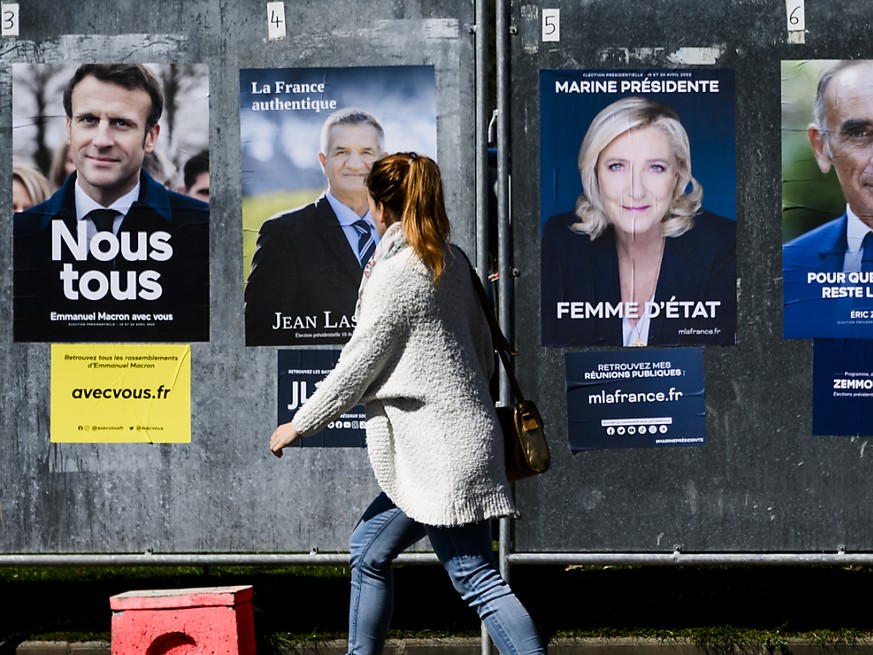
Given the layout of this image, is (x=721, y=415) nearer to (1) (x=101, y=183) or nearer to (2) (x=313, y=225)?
(2) (x=313, y=225)

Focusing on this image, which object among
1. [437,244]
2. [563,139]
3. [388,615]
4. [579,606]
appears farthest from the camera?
[579,606]

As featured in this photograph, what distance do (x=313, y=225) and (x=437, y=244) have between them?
1.66 meters

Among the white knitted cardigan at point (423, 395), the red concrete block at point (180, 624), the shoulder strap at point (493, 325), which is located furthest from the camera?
the red concrete block at point (180, 624)

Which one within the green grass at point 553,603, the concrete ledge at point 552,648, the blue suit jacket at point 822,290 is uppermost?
the blue suit jacket at point 822,290

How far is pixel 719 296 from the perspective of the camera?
18.9 ft

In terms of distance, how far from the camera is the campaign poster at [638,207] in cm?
572

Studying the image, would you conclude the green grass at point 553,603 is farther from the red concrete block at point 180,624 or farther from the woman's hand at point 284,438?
the woman's hand at point 284,438

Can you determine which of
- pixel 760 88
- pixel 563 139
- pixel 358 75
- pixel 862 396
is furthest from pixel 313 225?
pixel 862 396

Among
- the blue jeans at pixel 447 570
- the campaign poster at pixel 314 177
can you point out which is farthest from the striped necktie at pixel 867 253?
the blue jeans at pixel 447 570

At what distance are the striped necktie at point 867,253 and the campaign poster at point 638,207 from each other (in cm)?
55

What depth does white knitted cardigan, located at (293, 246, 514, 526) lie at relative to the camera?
4199mm

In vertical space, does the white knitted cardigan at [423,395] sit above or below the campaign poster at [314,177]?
below

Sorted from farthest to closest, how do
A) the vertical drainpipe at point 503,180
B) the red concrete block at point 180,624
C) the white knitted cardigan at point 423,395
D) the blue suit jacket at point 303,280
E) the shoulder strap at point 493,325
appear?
the blue suit jacket at point 303,280, the vertical drainpipe at point 503,180, the red concrete block at point 180,624, the shoulder strap at point 493,325, the white knitted cardigan at point 423,395

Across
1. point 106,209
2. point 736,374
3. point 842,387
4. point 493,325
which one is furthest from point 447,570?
point 106,209
